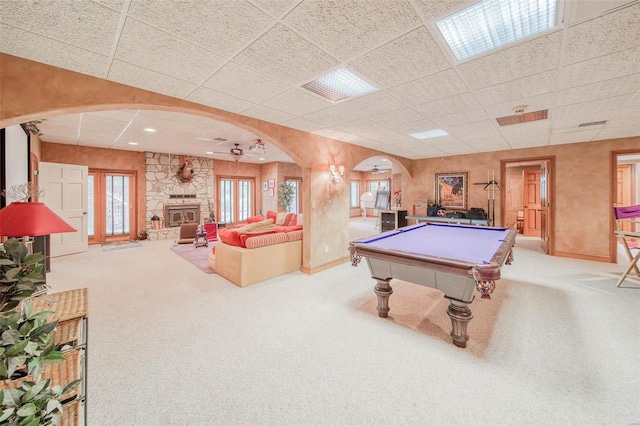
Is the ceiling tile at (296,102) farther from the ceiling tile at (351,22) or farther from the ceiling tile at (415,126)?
the ceiling tile at (415,126)

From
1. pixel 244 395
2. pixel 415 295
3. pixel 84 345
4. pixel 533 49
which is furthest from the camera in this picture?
pixel 415 295

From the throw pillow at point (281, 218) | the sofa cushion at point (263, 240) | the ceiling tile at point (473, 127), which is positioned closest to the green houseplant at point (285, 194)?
the throw pillow at point (281, 218)

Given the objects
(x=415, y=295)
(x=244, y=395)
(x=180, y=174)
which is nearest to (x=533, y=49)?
(x=415, y=295)

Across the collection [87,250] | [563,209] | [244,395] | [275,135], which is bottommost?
[244,395]

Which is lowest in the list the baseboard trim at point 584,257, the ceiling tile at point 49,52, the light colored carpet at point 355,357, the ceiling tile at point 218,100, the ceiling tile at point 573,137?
the light colored carpet at point 355,357

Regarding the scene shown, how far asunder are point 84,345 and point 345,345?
187 centimetres

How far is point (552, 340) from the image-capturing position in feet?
7.80

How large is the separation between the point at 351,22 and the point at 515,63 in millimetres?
1515

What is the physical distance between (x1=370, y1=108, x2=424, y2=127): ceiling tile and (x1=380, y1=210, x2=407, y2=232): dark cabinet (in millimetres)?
4163

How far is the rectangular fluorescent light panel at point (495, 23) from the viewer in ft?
5.03

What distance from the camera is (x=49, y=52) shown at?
6.37ft

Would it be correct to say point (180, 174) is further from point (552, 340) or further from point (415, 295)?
point (552, 340)

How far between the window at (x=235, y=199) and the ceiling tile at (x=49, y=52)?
22.9 ft

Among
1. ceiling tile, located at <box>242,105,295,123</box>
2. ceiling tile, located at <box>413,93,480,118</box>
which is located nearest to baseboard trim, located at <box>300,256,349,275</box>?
ceiling tile, located at <box>242,105,295,123</box>
